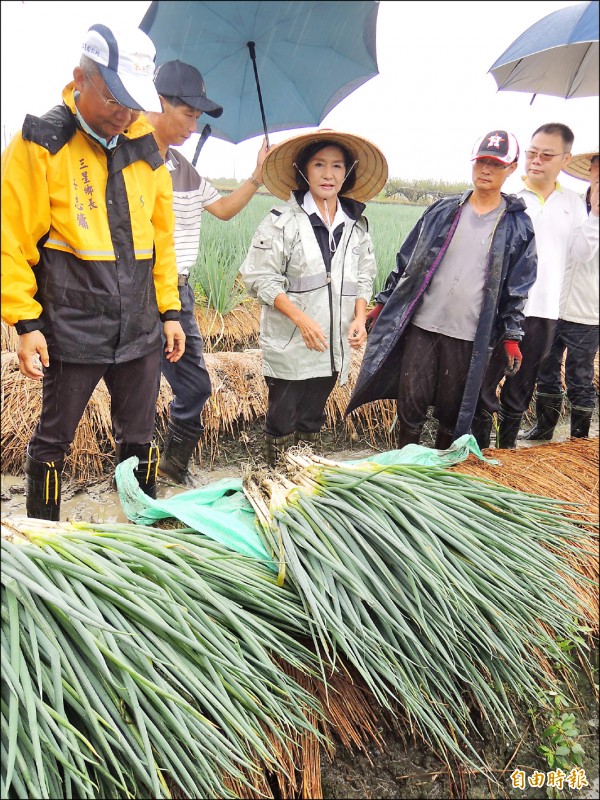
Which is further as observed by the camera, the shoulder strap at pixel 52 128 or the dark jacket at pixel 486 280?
the dark jacket at pixel 486 280

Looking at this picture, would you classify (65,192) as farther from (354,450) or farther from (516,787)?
(354,450)

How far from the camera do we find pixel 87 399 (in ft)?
7.45

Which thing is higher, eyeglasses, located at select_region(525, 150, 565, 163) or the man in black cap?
eyeglasses, located at select_region(525, 150, 565, 163)

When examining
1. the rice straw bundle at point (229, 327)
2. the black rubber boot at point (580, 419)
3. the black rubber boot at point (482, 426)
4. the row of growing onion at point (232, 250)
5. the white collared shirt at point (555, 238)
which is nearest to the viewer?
the white collared shirt at point (555, 238)

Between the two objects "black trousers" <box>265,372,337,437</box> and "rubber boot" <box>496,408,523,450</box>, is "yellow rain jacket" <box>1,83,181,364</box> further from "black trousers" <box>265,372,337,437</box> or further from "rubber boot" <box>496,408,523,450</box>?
"rubber boot" <box>496,408,523,450</box>

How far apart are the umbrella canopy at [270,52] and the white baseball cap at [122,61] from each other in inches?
7.1

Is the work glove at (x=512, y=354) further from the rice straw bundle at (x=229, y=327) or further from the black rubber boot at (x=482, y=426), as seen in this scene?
the rice straw bundle at (x=229, y=327)

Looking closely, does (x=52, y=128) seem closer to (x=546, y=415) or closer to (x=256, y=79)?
(x=256, y=79)

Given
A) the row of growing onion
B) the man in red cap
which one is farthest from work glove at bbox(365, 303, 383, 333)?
the row of growing onion

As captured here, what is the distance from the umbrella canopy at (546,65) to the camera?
251 centimetres

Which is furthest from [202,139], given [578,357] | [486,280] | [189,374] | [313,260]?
[578,357]

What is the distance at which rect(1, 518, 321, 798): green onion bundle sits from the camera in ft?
3.85

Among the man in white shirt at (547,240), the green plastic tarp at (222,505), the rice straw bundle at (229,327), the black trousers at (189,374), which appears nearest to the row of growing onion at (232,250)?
the rice straw bundle at (229,327)

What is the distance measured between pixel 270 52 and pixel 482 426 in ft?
6.56
